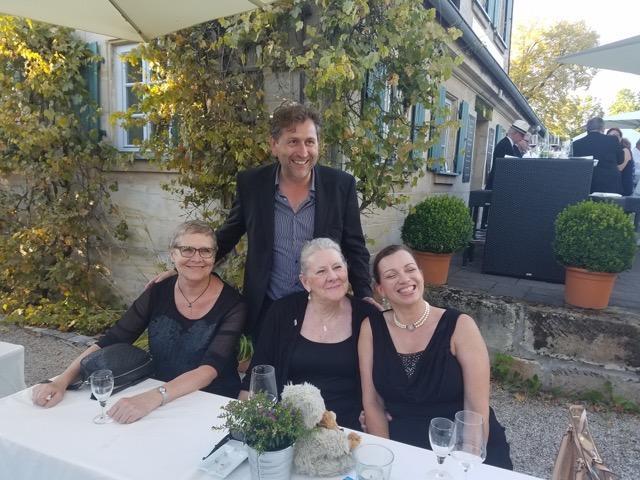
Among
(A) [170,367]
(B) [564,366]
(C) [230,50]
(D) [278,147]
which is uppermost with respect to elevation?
(C) [230,50]

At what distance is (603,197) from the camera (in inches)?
195

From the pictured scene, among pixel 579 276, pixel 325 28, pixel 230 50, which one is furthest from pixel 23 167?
pixel 579 276

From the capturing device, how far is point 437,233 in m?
4.33

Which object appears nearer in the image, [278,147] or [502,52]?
[278,147]

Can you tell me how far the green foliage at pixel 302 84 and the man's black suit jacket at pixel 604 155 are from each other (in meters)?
3.25

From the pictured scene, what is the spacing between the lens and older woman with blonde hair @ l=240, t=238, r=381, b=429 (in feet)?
6.72

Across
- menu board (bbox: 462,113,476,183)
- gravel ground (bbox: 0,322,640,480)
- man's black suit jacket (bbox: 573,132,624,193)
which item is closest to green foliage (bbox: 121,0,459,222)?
gravel ground (bbox: 0,322,640,480)

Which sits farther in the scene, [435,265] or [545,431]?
[435,265]

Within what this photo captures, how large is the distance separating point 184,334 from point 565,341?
292 cm

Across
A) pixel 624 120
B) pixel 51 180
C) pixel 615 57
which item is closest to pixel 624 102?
pixel 624 120

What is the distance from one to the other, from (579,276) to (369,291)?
7.06 feet

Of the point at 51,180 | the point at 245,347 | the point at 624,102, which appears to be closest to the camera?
the point at 245,347

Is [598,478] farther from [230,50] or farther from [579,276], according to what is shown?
[230,50]

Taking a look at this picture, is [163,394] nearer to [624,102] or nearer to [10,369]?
[10,369]
